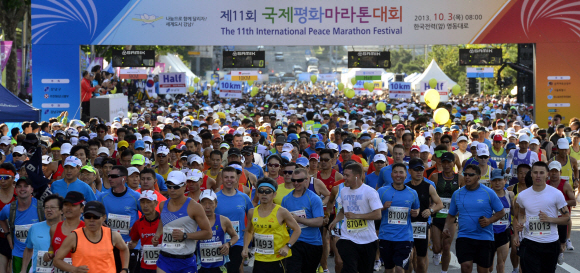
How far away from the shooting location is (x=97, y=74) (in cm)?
2819

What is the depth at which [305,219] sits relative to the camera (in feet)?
26.1

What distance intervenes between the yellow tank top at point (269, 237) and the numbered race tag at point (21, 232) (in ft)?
8.02

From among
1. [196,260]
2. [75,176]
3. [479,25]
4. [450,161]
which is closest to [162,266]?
[196,260]

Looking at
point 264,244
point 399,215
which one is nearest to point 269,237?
point 264,244

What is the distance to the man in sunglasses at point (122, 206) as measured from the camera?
7754 millimetres

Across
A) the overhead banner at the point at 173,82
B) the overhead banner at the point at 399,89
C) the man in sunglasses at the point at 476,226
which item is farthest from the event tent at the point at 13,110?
the overhead banner at the point at 399,89

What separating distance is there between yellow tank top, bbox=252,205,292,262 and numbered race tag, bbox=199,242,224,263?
1.32ft

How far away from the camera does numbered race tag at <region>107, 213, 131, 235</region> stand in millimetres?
7750

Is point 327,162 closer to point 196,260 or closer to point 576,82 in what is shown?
point 196,260

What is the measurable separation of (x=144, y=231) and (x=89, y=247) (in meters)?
1.29

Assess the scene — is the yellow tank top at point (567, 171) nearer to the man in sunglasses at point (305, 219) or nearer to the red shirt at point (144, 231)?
the man in sunglasses at point (305, 219)

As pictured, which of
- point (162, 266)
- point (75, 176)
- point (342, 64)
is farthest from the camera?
point (342, 64)

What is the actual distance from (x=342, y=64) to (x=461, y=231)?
176090 mm

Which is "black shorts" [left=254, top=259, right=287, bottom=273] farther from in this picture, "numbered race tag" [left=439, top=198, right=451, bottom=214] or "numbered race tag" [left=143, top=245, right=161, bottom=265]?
"numbered race tag" [left=439, top=198, right=451, bottom=214]
